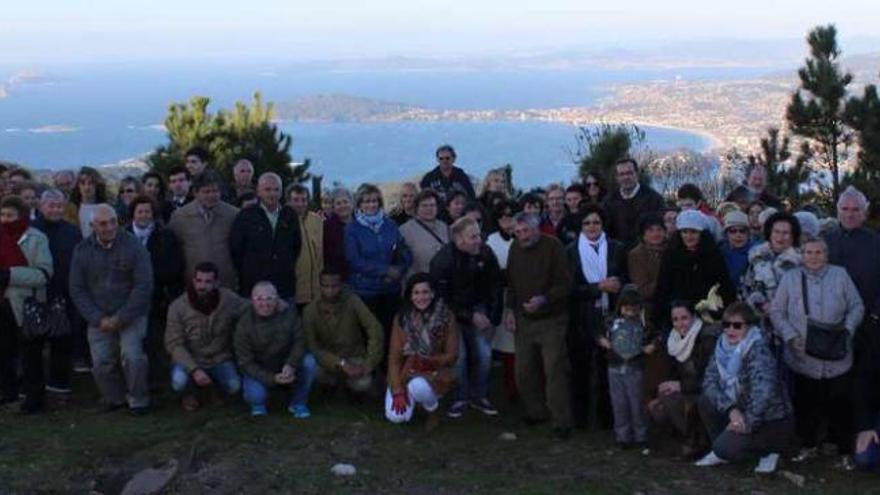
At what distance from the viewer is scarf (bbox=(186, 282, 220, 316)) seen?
786 cm

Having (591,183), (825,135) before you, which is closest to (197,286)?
(591,183)

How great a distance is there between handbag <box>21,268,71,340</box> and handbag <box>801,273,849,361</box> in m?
5.66

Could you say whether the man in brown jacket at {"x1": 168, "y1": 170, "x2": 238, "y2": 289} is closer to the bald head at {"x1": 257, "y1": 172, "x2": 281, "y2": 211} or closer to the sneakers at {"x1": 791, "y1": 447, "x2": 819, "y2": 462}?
the bald head at {"x1": 257, "y1": 172, "x2": 281, "y2": 211}

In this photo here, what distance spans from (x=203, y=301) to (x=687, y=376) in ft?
12.4

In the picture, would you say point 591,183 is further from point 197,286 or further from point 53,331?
point 53,331

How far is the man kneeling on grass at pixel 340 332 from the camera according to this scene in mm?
8008

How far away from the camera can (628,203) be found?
892cm

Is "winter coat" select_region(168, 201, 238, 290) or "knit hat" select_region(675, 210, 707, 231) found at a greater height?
"knit hat" select_region(675, 210, 707, 231)

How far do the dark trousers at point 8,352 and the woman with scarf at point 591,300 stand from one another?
453cm

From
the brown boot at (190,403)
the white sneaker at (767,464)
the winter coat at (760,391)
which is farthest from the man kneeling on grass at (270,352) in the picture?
the white sneaker at (767,464)

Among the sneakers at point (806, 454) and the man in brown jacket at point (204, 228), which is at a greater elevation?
the man in brown jacket at point (204, 228)

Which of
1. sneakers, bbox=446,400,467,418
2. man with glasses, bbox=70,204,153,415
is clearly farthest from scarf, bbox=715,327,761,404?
man with glasses, bbox=70,204,153,415

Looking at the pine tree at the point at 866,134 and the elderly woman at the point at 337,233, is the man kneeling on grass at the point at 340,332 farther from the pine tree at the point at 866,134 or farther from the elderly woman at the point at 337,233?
the pine tree at the point at 866,134

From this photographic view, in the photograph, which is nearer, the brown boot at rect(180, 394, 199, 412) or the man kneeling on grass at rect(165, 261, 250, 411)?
the man kneeling on grass at rect(165, 261, 250, 411)
